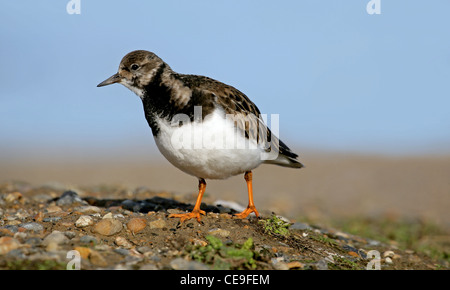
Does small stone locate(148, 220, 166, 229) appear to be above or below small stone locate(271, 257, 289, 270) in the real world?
above

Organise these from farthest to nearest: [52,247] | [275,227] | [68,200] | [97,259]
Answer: [68,200]
[275,227]
[52,247]
[97,259]

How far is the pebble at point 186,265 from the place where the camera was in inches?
177

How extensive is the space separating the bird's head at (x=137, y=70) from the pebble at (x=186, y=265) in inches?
100

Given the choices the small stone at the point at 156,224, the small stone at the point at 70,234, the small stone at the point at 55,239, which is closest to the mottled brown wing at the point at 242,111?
the small stone at the point at 156,224

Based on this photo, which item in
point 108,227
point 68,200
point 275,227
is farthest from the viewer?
point 68,200

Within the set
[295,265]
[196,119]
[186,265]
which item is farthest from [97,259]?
[196,119]

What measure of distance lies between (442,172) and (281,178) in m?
5.25

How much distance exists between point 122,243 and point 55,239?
0.68 m

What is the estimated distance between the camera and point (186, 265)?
4543mm

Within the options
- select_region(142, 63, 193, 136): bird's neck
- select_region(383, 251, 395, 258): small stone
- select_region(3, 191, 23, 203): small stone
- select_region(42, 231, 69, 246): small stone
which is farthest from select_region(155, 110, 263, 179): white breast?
select_region(3, 191, 23, 203): small stone

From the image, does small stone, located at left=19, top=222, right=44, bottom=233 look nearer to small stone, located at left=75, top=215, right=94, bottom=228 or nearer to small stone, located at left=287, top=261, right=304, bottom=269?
small stone, located at left=75, top=215, right=94, bottom=228

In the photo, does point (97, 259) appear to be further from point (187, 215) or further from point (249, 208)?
point (249, 208)

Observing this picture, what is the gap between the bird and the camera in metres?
5.86
